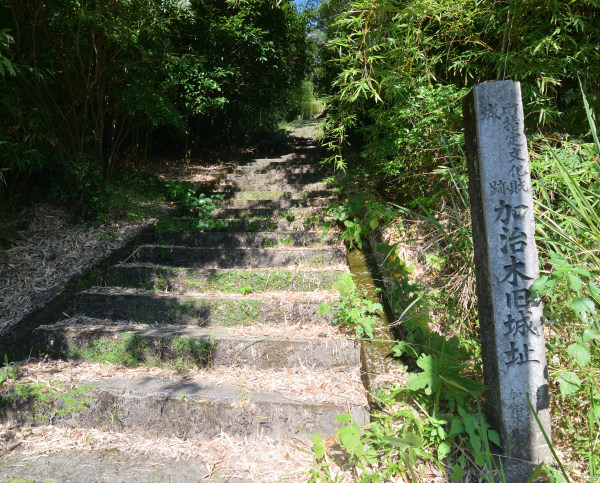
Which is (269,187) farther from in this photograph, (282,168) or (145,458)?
(145,458)

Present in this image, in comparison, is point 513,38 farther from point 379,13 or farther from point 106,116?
point 106,116

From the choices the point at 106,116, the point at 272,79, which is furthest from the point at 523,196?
the point at 272,79

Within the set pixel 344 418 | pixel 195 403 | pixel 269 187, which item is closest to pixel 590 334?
pixel 344 418

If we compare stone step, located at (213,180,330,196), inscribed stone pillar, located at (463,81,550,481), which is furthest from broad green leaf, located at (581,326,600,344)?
stone step, located at (213,180,330,196)

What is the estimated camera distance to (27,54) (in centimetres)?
321

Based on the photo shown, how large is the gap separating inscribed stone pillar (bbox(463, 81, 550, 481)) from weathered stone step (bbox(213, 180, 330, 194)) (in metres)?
3.31

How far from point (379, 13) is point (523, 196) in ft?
6.37

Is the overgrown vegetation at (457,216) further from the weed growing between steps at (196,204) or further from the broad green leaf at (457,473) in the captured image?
the weed growing between steps at (196,204)

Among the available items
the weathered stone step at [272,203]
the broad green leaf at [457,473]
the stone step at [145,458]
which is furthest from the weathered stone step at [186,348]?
the weathered stone step at [272,203]

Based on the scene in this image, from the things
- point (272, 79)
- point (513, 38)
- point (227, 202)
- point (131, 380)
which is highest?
point (272, 79)

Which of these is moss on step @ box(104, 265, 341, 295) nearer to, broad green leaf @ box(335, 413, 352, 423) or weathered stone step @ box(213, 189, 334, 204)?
broad green leaf @ box(335, 413, 352, 423)

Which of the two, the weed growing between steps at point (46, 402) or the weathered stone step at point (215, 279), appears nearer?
the weed growing between steps at point (46, 402)

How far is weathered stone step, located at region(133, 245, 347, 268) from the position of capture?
11.0 ft

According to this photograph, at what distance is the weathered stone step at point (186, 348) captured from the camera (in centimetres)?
232
